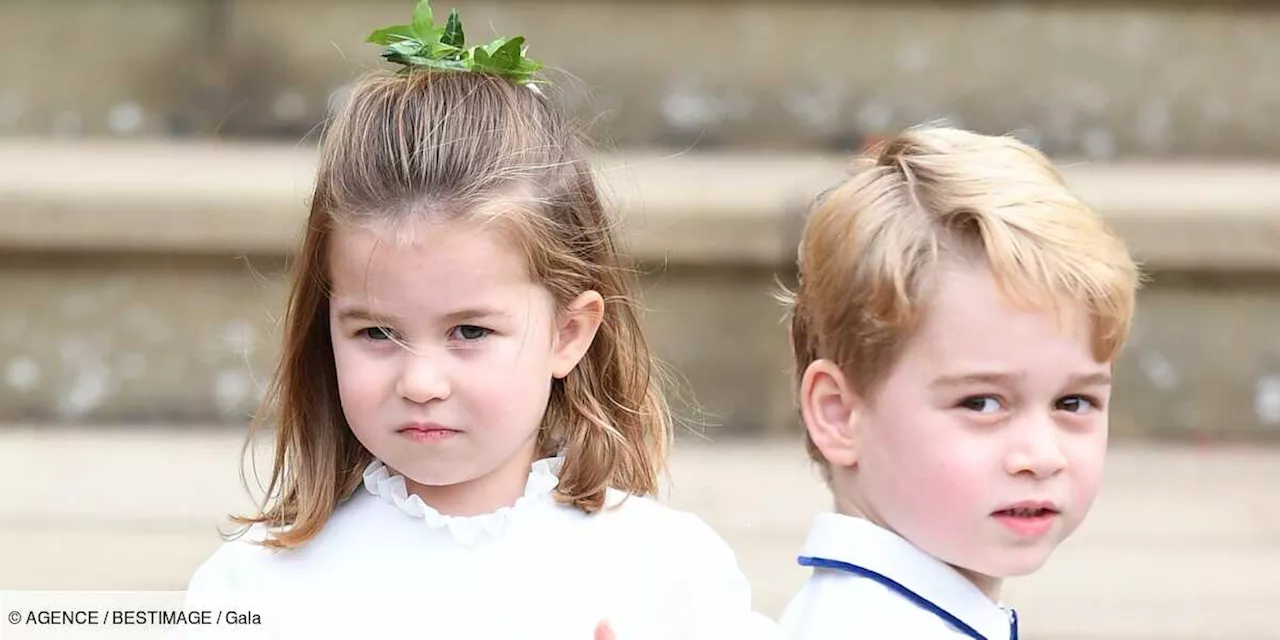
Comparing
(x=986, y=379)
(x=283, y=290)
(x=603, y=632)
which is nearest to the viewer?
(x=986, y=379)

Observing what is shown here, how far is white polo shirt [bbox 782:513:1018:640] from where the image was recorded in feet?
5.35

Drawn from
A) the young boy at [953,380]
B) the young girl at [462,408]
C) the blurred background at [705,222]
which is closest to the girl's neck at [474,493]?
the young girl at [462,408]

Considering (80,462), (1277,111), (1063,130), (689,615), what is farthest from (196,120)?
(1277,111)

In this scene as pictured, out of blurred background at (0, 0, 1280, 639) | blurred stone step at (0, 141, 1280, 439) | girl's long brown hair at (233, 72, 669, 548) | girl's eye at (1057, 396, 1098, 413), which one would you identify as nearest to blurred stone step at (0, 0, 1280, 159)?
blurred background at (0, 0, 1280, 639)

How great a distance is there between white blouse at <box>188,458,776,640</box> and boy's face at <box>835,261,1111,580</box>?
0.30 m

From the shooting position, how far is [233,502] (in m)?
2.94

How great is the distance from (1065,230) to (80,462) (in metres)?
2.11

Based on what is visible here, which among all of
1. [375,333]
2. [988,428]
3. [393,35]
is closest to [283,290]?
[393,35]

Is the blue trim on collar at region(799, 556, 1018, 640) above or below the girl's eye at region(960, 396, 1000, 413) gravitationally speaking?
below

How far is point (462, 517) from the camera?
183cm

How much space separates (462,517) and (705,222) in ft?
4.67

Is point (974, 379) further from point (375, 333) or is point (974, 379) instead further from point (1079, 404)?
point (375, 333)

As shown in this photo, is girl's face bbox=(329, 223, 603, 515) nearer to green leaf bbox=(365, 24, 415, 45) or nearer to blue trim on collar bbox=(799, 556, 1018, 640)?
green leaf bbox=(365, 24, 415, 45)

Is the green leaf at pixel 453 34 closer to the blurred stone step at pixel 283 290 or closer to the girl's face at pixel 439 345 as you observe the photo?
the girl's face at pixel 439 345
